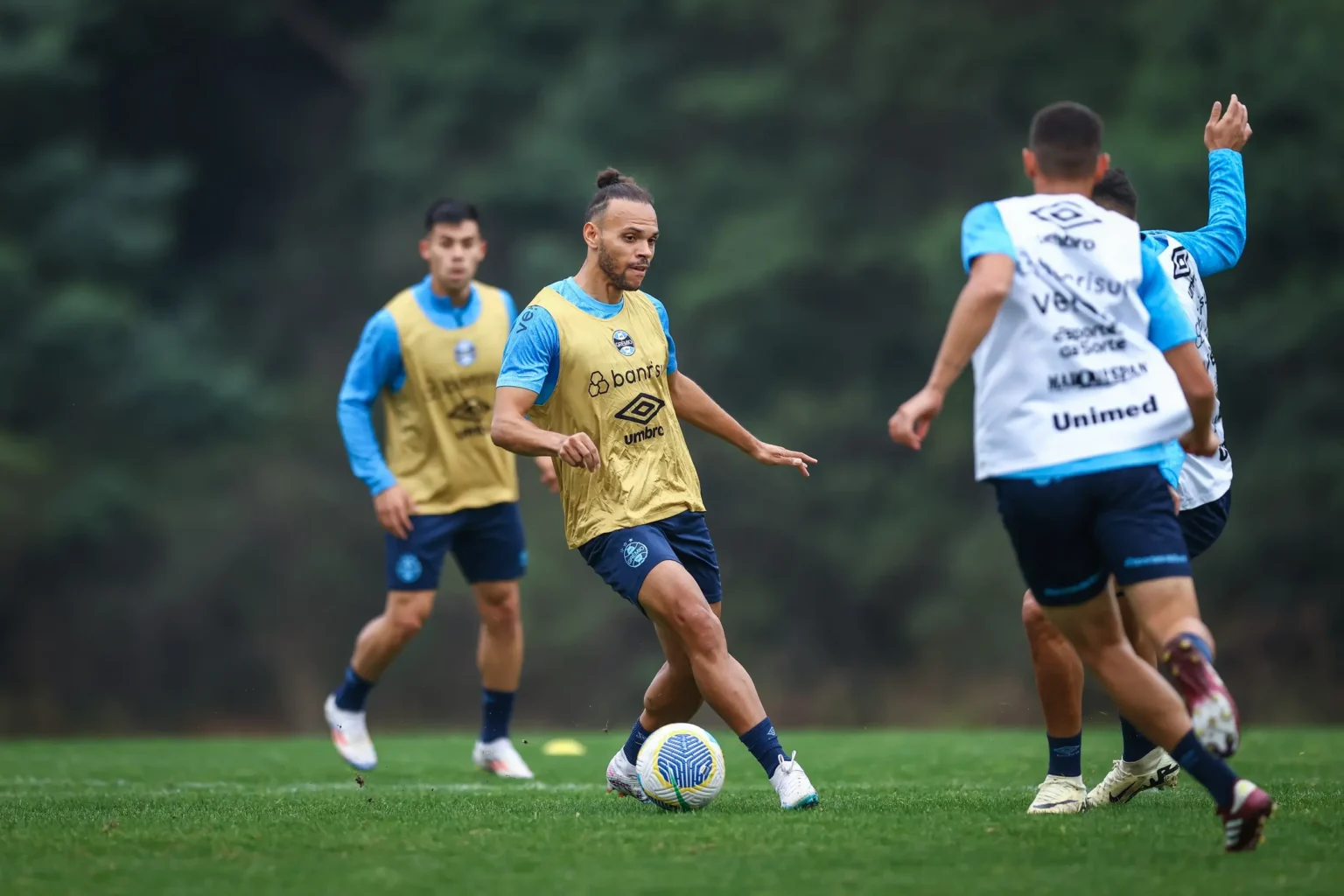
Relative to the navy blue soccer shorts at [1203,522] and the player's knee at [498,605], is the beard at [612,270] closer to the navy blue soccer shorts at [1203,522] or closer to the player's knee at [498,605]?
the navy blue soccer shorts at [1203,522]

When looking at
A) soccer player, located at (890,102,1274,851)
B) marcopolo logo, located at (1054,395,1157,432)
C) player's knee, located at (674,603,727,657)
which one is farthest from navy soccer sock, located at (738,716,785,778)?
marcopolo logo, located at (1054,395,1157,432)

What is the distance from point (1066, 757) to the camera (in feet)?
18.5

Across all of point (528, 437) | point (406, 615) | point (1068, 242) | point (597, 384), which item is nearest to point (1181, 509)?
point (1068, 242)

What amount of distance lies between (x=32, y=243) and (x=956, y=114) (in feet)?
34.3

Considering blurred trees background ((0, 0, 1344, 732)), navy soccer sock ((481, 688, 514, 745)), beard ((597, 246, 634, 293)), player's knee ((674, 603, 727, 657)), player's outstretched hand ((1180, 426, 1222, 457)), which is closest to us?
player's outstretched hand ((1180, 426, 1222, 457))

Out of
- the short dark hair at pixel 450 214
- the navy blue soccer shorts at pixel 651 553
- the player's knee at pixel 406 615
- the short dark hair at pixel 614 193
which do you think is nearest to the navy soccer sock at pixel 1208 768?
the navy blue soccer shorts at pixel 651 553

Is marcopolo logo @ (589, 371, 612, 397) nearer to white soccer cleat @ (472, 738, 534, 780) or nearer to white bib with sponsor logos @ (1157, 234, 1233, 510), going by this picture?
white bib with sponsor logos @ (1157, 234, 1233, 510)

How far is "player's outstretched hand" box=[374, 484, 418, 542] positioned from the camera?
8008 mm

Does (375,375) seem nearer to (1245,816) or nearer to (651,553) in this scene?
(651,553)

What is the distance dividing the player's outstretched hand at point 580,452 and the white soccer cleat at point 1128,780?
2128 mm

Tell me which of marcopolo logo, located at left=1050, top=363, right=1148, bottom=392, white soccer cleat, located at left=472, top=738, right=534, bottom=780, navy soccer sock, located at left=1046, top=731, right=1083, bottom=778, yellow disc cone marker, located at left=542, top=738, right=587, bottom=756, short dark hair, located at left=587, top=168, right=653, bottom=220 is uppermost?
short dark hair, located at left=587, top=168, right=653, bottom=220

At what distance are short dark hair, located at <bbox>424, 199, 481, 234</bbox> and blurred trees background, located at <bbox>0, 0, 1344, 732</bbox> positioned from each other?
971 cm

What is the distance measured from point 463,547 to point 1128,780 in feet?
11.8

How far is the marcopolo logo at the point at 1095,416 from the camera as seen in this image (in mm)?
4668
